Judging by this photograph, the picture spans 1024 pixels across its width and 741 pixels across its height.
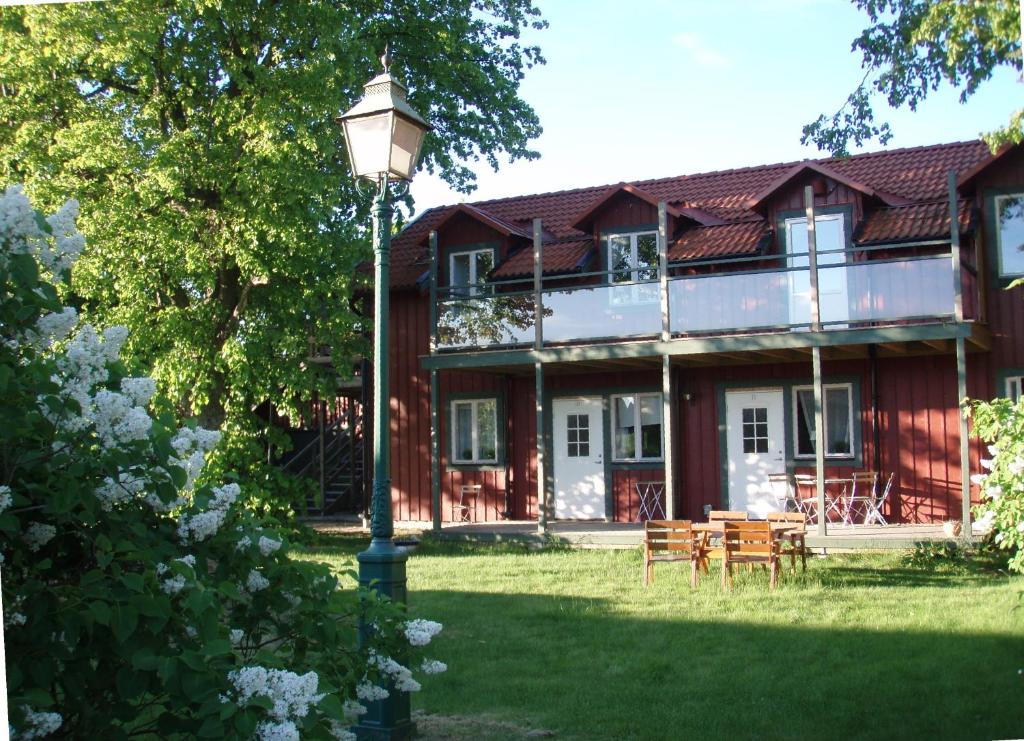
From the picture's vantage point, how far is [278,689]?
3109 mm

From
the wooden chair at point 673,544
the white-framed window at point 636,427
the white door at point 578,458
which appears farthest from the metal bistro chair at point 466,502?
the wooden chair at point 673,544

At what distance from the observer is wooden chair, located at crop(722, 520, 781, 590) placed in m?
10.3

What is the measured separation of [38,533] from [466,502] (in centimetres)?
1462

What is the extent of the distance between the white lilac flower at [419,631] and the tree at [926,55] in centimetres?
387

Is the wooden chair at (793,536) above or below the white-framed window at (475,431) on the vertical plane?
below

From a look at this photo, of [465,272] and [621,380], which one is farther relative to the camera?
[465,272]

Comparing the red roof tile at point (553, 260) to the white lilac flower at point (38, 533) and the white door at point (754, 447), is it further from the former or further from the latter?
the white lilac flower at point (38, 533)

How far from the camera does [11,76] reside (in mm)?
12266

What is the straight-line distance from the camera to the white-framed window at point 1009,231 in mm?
13859

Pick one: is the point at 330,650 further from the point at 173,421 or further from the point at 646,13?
the point at 646,13

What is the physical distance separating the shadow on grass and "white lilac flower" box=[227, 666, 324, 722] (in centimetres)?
325

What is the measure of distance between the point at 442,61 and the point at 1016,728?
13076 millimetres

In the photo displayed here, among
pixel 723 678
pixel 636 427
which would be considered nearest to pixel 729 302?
pixel 636 427

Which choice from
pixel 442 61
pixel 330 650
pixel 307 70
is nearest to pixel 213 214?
pixel 307 70
